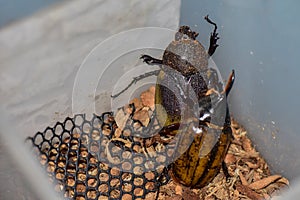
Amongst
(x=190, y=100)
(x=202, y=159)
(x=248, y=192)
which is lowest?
(x=248, y=192)

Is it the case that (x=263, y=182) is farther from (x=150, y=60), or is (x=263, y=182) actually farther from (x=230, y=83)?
(x=150, y=60)

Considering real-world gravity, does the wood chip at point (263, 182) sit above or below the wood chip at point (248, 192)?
above

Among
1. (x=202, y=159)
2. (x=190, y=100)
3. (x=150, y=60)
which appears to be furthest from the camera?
(x=150, y=60)

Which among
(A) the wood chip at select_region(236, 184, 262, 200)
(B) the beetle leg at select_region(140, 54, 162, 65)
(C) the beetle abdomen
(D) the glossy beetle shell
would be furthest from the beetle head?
(A) the wood chip at select_region(236, 184, 262, 200)

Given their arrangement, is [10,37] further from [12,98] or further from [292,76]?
[292,76]

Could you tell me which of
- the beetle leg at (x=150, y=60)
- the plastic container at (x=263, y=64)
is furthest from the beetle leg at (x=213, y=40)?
the beetle leg at (x=150, y=60)

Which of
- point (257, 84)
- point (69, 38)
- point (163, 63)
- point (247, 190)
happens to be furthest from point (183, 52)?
point (247, 190)

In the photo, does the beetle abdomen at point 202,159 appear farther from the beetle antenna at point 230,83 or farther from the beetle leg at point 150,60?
the beetle leg at point 150,60

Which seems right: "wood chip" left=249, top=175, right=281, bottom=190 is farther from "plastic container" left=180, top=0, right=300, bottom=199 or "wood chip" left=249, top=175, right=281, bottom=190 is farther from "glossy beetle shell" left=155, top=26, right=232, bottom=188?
"glossy beetle shell" left=155, top=26, right=232, bottom=188

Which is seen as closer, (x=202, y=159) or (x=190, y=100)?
(x=202, y=159)

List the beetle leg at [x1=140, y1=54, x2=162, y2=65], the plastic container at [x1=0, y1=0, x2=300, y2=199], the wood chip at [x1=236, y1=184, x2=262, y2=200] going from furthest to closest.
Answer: the beetle leg at [x1=140, y1=54, x2=162, y2=65]
the wood chip at [x1=236, y1=184, x2=262, y2=200]
the plastic container at [x1=0, y1=0, x2=300, y2=199]

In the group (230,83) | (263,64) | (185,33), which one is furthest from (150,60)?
(263,64)

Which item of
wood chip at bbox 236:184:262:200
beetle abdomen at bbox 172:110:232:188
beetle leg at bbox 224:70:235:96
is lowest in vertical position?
wood chip at bbox 236:184:262:200
